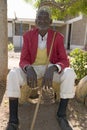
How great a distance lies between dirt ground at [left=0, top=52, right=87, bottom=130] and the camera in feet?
11.0

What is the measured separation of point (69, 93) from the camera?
10.3 feet

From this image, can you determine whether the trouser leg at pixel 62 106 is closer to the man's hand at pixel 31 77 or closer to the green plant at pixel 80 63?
the man's hand at pixel 31 77

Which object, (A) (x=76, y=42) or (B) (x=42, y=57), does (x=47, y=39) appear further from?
(A) (x=76, y=42)

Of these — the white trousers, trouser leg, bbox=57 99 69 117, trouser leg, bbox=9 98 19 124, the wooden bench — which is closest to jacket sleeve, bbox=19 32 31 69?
the white trousers

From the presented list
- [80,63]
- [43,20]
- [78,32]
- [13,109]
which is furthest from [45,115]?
[78,32]

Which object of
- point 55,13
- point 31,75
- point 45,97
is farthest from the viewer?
point 55,13

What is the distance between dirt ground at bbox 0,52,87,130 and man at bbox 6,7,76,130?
0.75ft

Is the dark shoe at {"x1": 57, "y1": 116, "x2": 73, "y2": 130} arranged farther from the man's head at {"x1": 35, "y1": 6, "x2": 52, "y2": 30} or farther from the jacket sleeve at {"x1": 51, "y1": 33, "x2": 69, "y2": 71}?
the man's head at {"x1": 35, "y1": 6, "x2": 52, "y2": 30}

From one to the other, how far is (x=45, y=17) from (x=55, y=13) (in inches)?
88.7

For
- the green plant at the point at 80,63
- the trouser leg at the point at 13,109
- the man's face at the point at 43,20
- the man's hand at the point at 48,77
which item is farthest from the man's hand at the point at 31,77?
Result: the green plant at the point at 80,63

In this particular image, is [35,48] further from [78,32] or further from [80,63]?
[78,32]

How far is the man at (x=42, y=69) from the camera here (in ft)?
10.0

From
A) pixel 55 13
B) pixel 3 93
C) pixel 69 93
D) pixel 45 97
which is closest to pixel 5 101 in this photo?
pixel 3 93

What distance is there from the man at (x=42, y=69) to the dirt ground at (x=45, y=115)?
227mm
